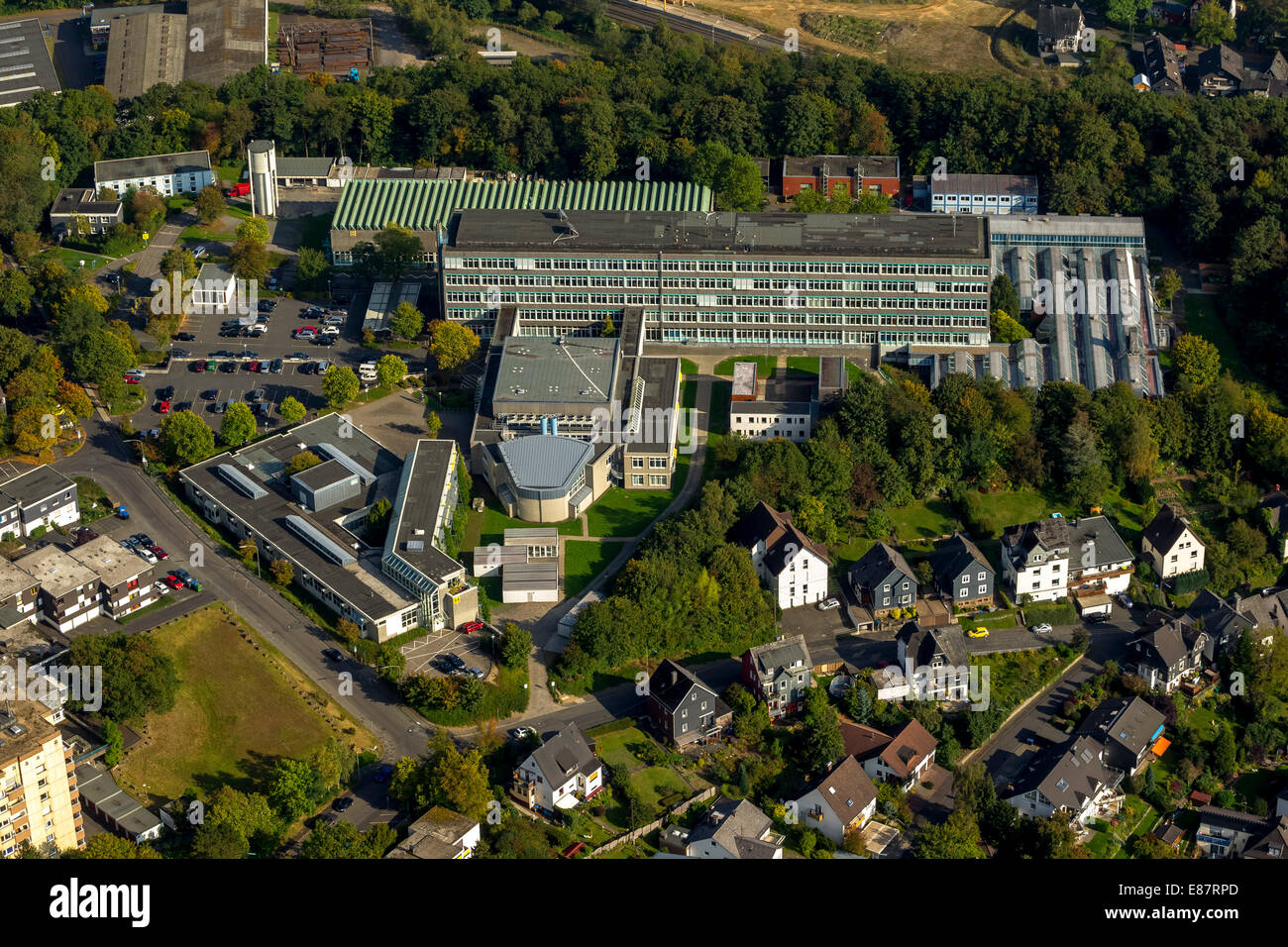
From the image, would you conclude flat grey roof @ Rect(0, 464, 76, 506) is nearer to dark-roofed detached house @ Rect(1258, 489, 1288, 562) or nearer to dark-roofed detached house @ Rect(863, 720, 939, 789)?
dark-roofed detached house @ Rect(863, 720, 939, 789)

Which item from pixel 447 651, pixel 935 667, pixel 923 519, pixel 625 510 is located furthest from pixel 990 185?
pixel 447 651

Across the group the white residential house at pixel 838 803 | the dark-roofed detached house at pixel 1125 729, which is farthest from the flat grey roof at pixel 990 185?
the white residential house at pixel 838 803

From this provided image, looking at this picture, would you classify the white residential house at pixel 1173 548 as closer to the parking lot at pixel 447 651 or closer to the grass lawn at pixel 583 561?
the grass lawn at pixel 583 561

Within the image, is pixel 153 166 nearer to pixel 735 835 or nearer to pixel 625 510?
pixel 625 510

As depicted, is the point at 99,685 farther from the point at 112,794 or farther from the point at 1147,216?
the point at 1147,216

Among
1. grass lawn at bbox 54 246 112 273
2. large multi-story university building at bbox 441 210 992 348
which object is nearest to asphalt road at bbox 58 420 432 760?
grass lawn at bbox 54 246 112 273
